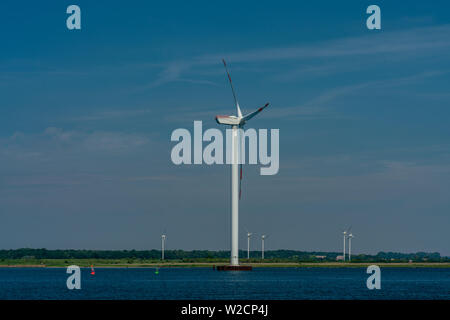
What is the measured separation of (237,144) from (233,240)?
25.0m

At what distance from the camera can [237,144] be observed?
594 ft

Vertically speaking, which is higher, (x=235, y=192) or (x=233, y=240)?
(x=235, y=192)
